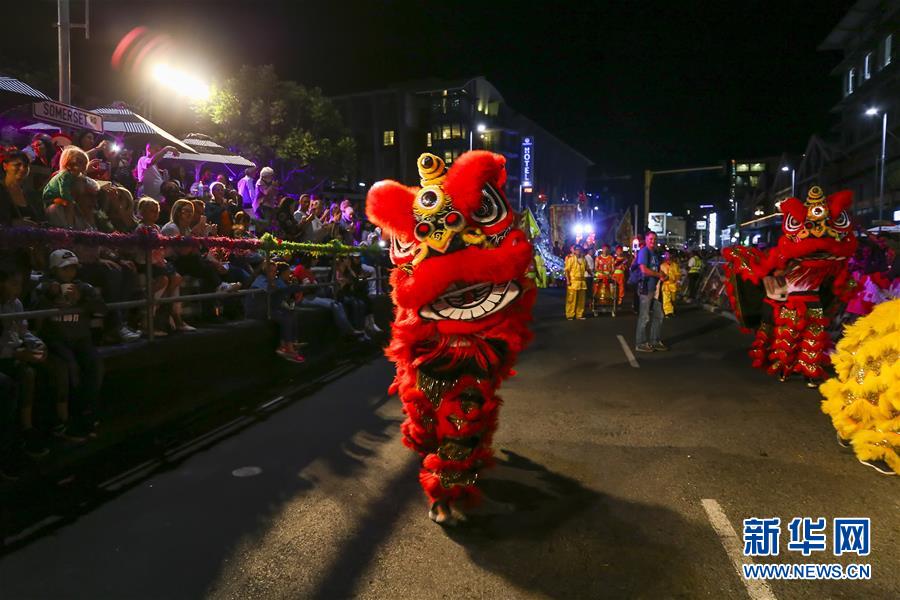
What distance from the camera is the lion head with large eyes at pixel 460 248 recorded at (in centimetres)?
379

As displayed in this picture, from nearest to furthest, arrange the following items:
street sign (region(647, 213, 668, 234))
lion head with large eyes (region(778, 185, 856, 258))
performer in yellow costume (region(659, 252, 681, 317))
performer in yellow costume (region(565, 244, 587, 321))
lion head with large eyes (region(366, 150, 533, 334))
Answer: lion head with large eyes (region(366, 150, 533, 334)) → lion head with large eyes (region(778, 185, 856, 258)) → performer in yellow costume (region(659, 252, 681, 317)) → performer in yellow costume (region(565, 244, 587, 321)) → street sign (region(647, 213, 668, 234))

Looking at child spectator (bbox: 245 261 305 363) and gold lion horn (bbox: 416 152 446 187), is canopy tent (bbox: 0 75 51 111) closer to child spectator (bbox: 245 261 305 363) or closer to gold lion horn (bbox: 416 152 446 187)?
child spectator (bbox: 245 261 305 363)

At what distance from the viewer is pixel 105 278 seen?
18.9 feet

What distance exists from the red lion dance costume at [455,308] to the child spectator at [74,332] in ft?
8.53

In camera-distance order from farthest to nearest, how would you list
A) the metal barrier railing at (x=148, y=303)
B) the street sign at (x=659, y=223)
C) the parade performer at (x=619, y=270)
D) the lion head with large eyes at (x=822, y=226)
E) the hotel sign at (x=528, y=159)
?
the street sign at (x=659, y=223) → the hotel sign at (x=528, y=159) → the parade performer at (x=619, y=270) → the lion head with large eyes at (x=822, y=226) → the metal barrier railing at (x=148, y=303)

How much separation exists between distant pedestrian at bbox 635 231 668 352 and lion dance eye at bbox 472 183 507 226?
23.2 feet

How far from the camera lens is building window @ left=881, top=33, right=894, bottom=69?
3531 centimetres

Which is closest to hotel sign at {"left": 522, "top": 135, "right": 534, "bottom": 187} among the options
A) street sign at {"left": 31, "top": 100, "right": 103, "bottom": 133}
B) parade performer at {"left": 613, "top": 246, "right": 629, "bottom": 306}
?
parade performer at {"left": 613, "top": 246, "right": 629, "bottom": 306}

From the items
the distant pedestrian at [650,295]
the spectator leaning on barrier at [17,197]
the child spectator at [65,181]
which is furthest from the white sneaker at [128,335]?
the distant pedestrian at [650,295]

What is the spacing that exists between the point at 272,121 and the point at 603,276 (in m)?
21.6

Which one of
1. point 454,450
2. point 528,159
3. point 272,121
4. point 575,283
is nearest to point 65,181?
point 454,450

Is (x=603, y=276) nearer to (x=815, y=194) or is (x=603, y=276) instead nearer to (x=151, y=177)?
(x=815, y=194)

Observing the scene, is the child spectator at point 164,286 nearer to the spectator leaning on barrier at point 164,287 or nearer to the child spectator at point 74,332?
the spectator leaning on barrier at point 164,287

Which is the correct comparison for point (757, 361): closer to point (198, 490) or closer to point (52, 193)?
point (198, 490)
